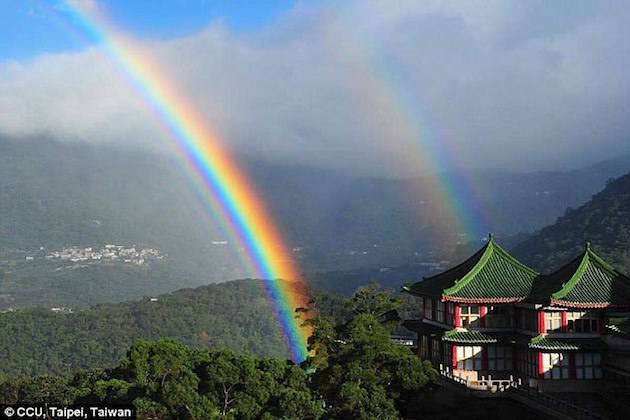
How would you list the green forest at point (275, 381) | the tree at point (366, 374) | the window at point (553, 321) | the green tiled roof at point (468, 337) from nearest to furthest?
the green forest at point (275, 381) → the tree at point (366, 374) → the window at point (553, 321) → the green tiled roof at point (468, 337)

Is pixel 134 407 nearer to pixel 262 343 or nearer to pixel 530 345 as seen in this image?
pixel 530 345

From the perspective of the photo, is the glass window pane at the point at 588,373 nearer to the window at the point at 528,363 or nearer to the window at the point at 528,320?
the window at the point at 528,363

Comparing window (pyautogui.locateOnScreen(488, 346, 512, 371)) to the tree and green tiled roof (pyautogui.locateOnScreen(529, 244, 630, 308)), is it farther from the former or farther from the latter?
the tree

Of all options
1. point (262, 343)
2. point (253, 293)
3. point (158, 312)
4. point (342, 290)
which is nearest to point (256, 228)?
point (262, 343)

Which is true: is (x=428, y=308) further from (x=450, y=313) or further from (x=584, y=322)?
(x=584, y=322)

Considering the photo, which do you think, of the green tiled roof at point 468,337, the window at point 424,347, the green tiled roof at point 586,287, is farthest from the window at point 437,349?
the green tiled roof at point 586,287

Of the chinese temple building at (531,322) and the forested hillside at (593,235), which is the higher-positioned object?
the forested hillside at (593,235)

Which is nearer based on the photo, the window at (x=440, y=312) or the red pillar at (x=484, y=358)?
the red pillar at (x=484, y=358)
